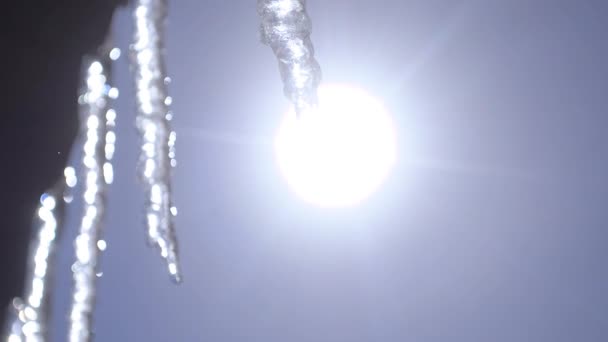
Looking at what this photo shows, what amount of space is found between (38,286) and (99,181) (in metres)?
0.41

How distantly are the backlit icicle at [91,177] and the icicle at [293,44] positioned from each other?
100cm

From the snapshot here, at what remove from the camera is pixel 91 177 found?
1548mm

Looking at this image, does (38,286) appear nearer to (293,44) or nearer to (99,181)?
(99,181)

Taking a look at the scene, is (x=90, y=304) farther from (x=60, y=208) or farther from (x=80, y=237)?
(x=60, y=208)

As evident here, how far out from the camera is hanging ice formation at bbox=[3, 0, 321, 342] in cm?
122

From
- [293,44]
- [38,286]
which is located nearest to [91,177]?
[38,286]

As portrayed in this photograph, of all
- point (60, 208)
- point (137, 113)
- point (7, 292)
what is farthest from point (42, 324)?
point (137, 113)

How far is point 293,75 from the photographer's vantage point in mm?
2494

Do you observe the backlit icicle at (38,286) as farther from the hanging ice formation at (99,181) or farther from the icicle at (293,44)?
the icicle at (293,44)

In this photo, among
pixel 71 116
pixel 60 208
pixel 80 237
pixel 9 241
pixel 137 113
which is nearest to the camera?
pixel 9 241

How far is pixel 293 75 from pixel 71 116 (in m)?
1.25

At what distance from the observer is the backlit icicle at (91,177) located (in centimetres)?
149

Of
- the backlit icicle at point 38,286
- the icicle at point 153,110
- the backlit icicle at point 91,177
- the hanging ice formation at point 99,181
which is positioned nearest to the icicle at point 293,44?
the hanging ice formation at point 99,181

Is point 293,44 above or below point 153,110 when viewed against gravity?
above
